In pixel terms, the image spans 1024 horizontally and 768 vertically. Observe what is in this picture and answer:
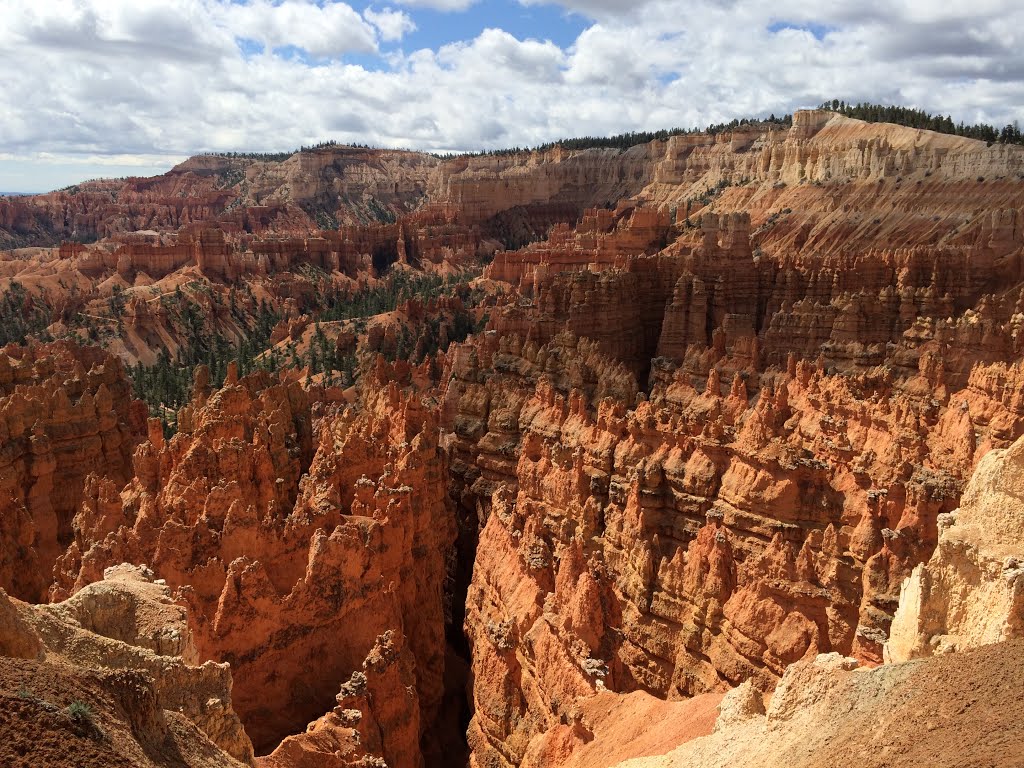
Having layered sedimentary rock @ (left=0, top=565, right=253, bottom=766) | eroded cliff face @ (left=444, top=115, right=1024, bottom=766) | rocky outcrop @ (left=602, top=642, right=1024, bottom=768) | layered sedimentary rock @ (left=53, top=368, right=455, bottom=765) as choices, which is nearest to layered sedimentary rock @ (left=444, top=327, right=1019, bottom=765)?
eroded cliff face @ (left=444, top=115, right=1024, bottom=766)

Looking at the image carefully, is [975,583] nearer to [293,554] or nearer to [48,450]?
[293,554]

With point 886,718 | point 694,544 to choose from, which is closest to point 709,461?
point 694,544

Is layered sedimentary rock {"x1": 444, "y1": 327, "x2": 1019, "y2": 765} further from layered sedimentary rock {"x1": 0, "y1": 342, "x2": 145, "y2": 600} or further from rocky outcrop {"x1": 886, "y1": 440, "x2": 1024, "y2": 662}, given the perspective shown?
layered sedimentary rock {"x1": 0, "y1": 342, "x2": 145, "y2": 600}

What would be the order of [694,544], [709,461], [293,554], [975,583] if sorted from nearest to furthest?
[975,583] → [293,554] → [694,544] → [709,461]

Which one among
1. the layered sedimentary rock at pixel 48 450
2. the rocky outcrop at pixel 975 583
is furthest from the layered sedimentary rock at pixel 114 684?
the layered sedimentary rock at pixel 48 450

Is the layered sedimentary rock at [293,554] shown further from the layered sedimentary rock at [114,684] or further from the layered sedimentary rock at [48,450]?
the layered sedimentary rock at [114,684]

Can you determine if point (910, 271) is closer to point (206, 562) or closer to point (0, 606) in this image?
point (206, 562)

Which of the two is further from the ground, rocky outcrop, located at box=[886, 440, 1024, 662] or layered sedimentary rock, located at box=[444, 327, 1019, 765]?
rocky outcrop, located at box=[886, 440, 1024, 662]
